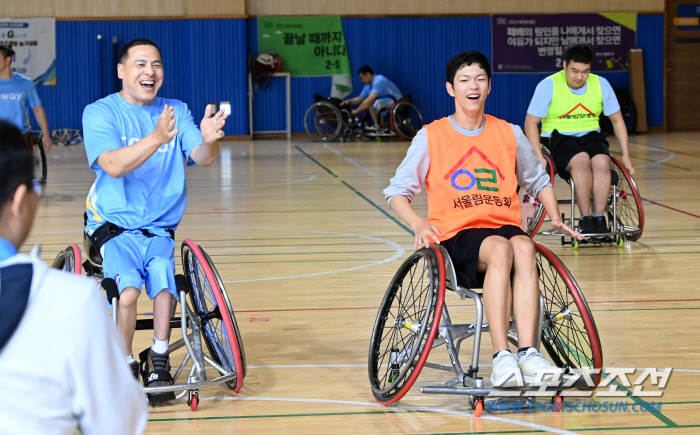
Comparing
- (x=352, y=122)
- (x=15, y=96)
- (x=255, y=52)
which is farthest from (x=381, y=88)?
(x=15, y=96)

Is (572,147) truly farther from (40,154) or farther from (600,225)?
(40,154)

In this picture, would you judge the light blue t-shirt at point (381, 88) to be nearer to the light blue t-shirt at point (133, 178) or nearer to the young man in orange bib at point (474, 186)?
the young man in orange bib at point (474, 186)

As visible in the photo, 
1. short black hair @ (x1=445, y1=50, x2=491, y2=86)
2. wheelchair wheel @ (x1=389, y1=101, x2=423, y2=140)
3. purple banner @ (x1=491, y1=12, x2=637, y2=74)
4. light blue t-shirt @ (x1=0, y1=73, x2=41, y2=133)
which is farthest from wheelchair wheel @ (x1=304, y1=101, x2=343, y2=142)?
short black hair @ (x1=445, y1=50, x2=491, y2=86)

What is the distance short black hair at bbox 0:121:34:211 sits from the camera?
0.99 m

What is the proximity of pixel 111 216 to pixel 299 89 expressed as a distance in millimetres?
11308

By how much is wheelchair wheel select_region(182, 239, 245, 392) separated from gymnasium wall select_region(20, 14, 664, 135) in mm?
10822

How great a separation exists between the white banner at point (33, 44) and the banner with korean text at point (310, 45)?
3.22 m

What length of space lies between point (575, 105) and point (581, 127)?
133 millimetres

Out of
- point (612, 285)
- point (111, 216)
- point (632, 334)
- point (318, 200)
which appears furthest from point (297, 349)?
point (318, 200)

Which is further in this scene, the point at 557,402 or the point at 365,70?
the point at 365,70

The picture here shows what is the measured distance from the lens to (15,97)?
6.49 m

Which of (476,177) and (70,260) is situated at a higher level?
(476,177)

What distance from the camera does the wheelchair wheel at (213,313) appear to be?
2365 mm

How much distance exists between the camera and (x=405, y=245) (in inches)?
195
